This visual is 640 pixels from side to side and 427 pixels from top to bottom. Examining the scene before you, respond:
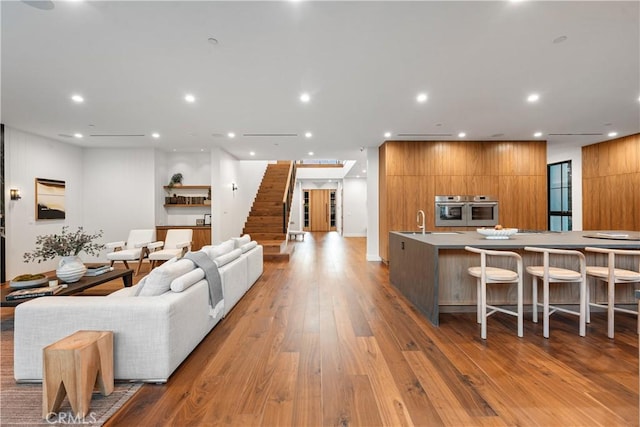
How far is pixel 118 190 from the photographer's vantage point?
6.94 metres

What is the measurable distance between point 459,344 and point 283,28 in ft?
10.5

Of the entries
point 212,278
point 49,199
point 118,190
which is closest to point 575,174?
point 212,278

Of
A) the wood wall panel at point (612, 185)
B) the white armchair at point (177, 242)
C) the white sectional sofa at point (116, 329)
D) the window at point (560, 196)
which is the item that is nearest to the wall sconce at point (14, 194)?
the white armchair at point (177, 242)

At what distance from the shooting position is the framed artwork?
5723 millimetres

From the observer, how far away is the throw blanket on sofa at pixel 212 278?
2826 mm

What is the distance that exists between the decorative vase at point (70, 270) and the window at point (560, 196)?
10314mm

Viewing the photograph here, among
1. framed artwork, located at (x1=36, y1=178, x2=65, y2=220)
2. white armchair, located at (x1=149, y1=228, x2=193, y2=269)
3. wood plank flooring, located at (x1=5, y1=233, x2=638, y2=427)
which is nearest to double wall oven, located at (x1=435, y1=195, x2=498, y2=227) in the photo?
wood plank flooring, located at (x1=5, y1=233, x2=638, y2=427)

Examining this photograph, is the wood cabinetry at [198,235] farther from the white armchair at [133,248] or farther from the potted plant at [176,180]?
the potted plant at [176,180]

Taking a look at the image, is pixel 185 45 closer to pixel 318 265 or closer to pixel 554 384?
pixel 554 384

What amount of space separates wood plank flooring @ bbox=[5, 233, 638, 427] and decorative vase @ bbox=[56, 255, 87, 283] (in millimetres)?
1947

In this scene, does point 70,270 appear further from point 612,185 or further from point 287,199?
point 612,185

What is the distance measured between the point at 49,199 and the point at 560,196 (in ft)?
41.4

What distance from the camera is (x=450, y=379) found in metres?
2.05

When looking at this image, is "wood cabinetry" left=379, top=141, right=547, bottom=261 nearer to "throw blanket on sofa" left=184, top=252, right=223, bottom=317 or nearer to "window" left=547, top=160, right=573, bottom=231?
"window" left=547, top=160, right=573, bottom=231
